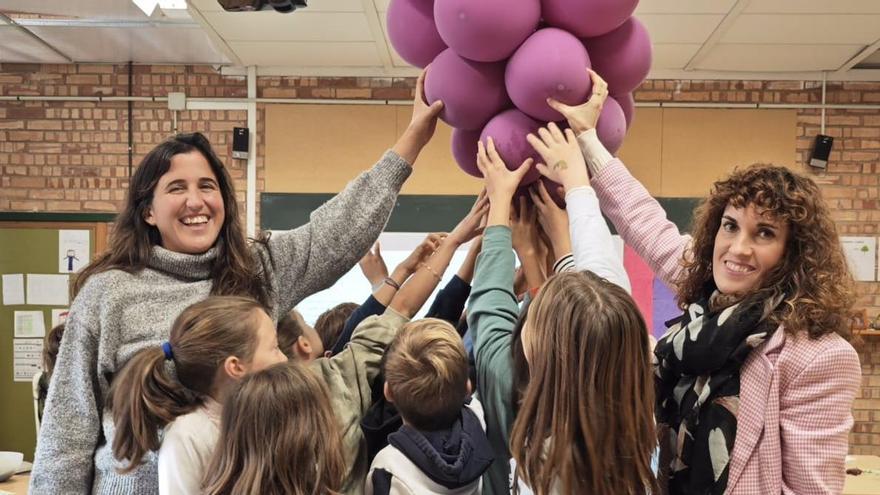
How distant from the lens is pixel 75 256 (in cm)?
513

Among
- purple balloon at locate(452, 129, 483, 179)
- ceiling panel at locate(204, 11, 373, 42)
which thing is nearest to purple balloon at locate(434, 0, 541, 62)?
purple balloon at locate(452, 129, 483, 179)

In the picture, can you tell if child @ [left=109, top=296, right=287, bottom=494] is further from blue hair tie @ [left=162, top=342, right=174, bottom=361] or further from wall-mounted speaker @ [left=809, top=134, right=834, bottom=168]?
wall-mounted speaker @ [left=809, top=134, right=834, bottom=168]

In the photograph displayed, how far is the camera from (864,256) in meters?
5.01

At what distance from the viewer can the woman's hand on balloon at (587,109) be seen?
153 cm

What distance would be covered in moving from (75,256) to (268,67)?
1845mm

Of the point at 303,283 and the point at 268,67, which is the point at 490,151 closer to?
the point at 303,283

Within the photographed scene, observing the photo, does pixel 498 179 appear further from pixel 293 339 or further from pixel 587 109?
pixel 293 339

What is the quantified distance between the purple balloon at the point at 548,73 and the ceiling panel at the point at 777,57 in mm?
3246

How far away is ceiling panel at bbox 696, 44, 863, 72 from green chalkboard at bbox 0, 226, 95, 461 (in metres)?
4.27

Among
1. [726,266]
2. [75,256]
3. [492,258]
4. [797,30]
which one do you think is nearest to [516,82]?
[492,258]

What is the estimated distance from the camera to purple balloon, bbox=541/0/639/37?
1529mm

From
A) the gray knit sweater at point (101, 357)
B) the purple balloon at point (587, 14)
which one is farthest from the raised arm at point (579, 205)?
the gray knit sweater at point (101, 357)

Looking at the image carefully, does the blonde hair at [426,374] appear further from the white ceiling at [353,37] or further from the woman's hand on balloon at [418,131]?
the white ceiling at [353,37]

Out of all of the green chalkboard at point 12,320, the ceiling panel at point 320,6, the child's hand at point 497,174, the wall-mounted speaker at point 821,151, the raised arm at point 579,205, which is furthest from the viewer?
the green chalkboard at point 12,320
